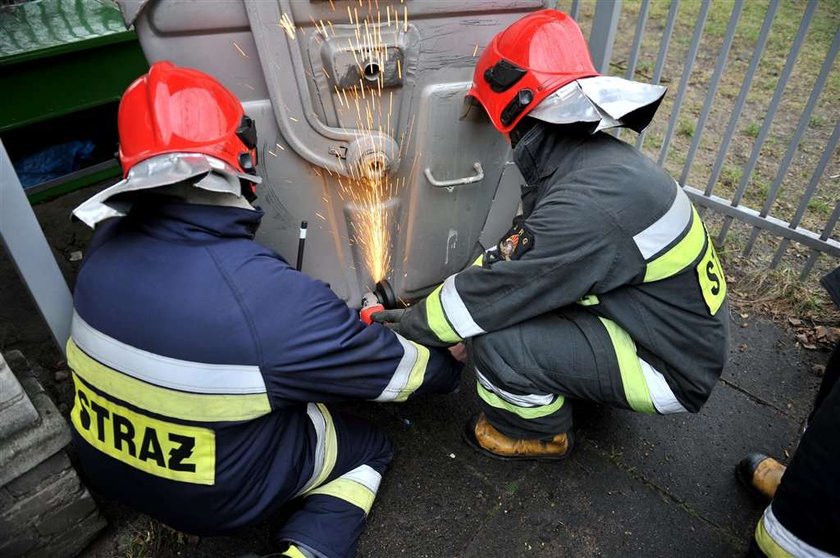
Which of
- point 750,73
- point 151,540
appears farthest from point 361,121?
point 750,73

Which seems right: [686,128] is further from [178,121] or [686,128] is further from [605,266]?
[178,121]

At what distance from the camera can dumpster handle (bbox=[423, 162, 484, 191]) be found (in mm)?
2598

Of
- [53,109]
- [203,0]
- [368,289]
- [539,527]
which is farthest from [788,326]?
[53,109]

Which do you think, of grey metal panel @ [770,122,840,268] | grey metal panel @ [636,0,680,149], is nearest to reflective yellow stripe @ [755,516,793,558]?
grey metal panel @ [636,0,680,149]

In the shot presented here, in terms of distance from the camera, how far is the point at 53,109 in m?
3.68

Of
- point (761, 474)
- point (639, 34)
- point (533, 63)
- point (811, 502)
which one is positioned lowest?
point (761, 474)

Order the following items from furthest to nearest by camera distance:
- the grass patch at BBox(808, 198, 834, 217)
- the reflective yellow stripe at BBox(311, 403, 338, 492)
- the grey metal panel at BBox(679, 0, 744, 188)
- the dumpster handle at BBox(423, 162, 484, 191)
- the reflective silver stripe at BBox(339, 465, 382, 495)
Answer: the grass patch at BBox(808, 198, 834, 217)
the grey metal panel at BBox(679, 0, 744, 188)
the dumpster handle at BBox(423, 162, 484, 191)
the reflective silver stripe at BBox(339, 465, 382, 495)
the reflective yellow stripe at BBox(311, 403, 338, 492)

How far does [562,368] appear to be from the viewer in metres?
2.19

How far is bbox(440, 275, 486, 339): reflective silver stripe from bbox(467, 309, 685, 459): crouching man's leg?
10cm

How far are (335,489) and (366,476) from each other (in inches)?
5.5

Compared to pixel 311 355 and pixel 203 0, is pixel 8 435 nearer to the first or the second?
pixel 311 355

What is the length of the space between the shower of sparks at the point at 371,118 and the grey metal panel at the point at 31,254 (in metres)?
1.13

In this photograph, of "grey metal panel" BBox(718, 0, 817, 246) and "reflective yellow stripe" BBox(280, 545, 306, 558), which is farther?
"grey metal panel" BBox(718, 0, 817, 246)

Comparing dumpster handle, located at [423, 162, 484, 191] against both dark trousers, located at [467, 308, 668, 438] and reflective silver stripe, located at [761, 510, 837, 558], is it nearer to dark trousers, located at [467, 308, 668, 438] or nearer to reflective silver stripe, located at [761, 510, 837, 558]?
dark trousers, located at [467, 308, 668, 438]
